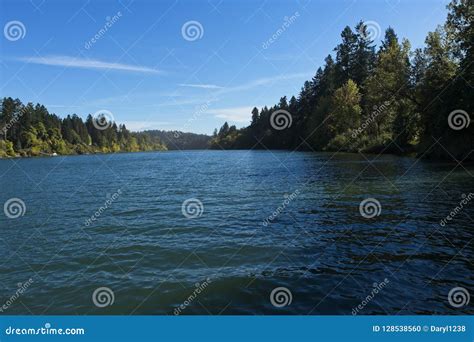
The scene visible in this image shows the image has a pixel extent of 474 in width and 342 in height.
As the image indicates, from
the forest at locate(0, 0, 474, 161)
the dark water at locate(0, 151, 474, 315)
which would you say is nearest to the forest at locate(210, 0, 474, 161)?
the forest at locate(0, 0, 474, 161)

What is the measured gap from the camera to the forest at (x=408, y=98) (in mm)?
54094

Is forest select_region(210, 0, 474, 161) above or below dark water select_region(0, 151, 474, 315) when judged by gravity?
above

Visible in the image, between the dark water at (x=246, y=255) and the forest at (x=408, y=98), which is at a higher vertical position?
the forest at (x=408, y=98)

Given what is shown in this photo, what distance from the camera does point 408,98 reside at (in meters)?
71.6

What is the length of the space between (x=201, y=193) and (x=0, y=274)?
2051cm

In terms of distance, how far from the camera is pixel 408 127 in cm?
7712

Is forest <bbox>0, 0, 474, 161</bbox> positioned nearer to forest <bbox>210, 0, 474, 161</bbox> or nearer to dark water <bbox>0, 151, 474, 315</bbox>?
forest <bbox>210, 0, 474, 161</bbox>

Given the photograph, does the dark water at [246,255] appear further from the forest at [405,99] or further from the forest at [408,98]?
the forest at [408,98]

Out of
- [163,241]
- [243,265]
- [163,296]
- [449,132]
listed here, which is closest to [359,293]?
[243,265]

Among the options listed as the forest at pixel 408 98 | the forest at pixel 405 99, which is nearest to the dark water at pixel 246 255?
the forest at pixel 405 99

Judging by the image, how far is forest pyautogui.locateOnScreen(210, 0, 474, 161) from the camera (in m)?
54.1

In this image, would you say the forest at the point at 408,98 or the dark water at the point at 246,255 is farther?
the forest at the point at 408,98

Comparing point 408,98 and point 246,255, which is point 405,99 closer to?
point 408,98

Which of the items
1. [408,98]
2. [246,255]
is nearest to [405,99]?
[408,98]
